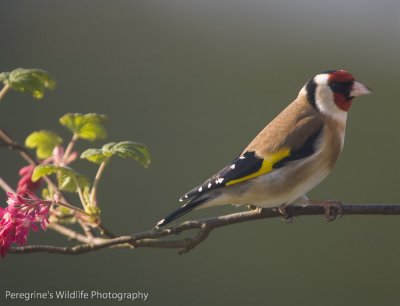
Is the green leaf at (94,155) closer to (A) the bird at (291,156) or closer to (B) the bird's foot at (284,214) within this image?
(A) the bird at (291,156)

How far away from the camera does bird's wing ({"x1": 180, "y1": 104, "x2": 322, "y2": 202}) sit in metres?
1.97

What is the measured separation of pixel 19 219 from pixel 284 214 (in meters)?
0.73

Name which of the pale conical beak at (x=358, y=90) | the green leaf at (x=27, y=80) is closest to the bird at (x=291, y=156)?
the pale conical beak at (x=358, y=90)

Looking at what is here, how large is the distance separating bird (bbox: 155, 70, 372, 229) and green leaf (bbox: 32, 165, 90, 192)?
12.9 inches

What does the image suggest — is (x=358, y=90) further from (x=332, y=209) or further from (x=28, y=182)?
(x=28, y=182)

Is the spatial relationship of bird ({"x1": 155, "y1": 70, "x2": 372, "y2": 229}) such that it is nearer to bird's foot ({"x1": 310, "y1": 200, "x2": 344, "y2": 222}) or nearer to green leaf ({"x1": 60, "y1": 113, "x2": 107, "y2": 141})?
bird's foot ({"x1": 310, "y1": 200, "x2": 344, "y2": 222})

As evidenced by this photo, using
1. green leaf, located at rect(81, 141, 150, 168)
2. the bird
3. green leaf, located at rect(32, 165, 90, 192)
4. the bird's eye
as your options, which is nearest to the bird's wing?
the bird

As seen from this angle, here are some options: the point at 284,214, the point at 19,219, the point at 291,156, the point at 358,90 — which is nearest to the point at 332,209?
the point at 284,214

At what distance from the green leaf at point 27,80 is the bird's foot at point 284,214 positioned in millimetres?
692

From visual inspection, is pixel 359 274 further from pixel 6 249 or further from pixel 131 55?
pixel 6 249

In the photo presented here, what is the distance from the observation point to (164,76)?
289 inches

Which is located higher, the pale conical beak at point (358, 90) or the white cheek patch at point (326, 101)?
the pale conical beak at point (358, 90)

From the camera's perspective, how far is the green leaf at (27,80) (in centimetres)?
165

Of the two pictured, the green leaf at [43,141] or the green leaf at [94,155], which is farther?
the green leaf at [43,141]
